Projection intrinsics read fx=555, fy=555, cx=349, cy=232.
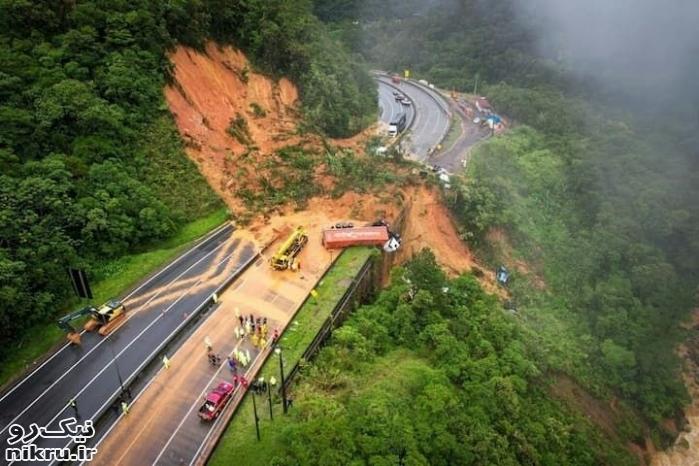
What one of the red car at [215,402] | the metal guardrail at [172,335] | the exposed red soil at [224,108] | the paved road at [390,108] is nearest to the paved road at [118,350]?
the metal guardrail at [172,335]

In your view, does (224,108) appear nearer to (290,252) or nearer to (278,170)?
(278,170)

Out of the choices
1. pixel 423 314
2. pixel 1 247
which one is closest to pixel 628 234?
pixel 423 314

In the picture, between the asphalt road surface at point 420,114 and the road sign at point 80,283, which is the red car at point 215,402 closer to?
the road sign at point 80,283

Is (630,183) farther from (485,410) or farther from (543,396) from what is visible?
(485,410)

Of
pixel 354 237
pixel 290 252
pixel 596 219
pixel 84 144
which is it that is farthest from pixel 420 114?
pixel 84 144

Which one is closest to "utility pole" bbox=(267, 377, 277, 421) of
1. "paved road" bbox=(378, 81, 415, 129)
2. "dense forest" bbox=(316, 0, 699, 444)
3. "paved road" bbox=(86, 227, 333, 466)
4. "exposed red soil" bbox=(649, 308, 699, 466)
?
"paved road" bbox=(86, 227, 333, 466)

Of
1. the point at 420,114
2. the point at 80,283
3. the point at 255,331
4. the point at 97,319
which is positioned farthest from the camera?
the point at 420,114
